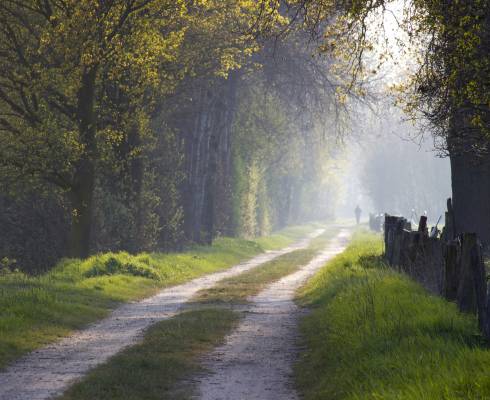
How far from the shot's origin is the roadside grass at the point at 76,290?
46.5ft

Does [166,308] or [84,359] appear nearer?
[84,359]

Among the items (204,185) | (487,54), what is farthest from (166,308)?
(204,185)

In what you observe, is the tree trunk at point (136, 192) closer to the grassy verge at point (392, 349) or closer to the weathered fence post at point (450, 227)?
the weathered fence post at point (450, 227)

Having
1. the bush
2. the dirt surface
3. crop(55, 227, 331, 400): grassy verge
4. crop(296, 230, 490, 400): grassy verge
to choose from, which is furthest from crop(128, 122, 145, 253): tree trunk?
crop(296, 230, 490, 400): grassy verge

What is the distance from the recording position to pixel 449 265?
42.4 feet

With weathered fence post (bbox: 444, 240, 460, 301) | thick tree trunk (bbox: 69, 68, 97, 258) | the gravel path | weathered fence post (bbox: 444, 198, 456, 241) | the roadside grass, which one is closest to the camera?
the gravel path

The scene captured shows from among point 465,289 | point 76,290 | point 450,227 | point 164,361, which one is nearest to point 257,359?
point 164,361

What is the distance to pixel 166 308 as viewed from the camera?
1873 cm

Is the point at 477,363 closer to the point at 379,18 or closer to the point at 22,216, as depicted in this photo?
the point at 379,18

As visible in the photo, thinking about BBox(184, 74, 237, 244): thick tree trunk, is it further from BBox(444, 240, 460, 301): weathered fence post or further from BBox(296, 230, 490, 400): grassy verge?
BBox(444, 240, 460, 301): weathered fence post

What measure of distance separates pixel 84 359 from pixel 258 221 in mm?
49200

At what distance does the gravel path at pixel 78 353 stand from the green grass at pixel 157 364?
268mm

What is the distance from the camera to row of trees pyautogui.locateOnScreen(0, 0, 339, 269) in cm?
2378

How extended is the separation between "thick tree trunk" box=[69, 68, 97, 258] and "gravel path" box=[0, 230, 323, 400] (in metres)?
6.23
